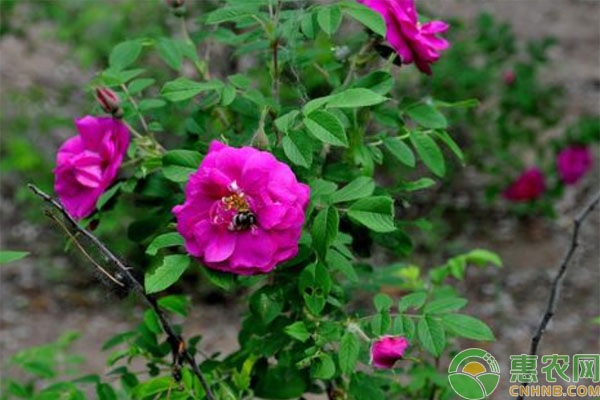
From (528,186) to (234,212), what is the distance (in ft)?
9.15

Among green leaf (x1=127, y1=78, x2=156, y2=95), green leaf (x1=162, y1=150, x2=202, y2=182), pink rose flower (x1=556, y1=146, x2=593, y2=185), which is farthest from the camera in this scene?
pink rose flower (x1=556, y1=146, x2=593, y2=185)

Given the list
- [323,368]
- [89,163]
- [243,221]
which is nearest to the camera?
[243,221]

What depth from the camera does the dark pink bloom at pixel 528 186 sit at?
3.93m

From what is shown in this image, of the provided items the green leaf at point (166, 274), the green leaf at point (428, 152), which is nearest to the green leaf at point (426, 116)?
the green leaf at point (428, 152)

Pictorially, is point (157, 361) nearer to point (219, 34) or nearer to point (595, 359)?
point (219, 34)

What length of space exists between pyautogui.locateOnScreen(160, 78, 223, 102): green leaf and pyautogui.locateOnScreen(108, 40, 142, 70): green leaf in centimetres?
23

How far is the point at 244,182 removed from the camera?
4.27 feet

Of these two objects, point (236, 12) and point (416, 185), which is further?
point (416, 185)

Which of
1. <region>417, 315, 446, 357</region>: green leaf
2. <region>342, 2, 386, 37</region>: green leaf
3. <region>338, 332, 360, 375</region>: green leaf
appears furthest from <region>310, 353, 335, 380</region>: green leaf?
<region>342, 2, 386, 37</region>: green leaf

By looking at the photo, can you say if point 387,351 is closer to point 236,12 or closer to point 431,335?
point 431,335

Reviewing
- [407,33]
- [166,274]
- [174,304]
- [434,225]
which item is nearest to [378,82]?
[407,33]

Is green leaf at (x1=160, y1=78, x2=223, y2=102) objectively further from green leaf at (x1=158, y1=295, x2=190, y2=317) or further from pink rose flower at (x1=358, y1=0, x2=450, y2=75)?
green leaf at (x1=158, y1=295, x2=190, y2=317)

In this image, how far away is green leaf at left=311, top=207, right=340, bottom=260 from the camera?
1.32 meters

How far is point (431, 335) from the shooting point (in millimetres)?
1436
